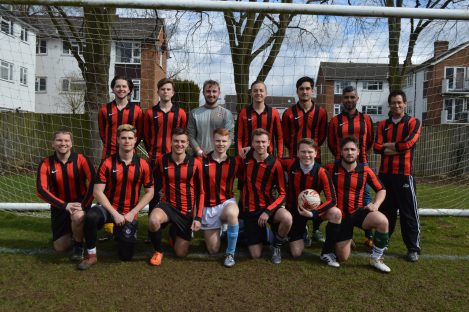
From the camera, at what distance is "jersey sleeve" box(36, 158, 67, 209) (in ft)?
12.4

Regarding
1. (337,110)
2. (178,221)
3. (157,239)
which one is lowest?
(157,239)

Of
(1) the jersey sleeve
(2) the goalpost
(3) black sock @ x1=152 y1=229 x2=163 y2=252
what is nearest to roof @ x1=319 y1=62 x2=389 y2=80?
(2) the goalpost

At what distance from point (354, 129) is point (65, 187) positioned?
296 centimetres

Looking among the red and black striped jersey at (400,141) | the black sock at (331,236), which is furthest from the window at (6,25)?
the red and black striped jersey at (400,141)

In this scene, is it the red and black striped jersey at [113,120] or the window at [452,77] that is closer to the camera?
the red and black striped jersey at [113,120]

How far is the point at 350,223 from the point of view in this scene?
377cm

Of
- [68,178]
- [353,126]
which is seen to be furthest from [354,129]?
[68,178]

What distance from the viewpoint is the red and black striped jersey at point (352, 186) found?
3.84 meters

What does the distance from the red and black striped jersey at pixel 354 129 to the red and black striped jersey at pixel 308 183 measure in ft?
1.85

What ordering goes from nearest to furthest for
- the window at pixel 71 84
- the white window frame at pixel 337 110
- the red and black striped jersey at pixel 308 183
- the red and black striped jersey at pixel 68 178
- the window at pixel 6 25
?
the red and black striped jersey at pixel 308 183
the red and black striped jersey at pixel 68 178
the white window frame at pixel 337 110
the window at pixel 6 25
the window at pixel 71 84

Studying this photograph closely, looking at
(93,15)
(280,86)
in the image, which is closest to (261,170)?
(280,86)

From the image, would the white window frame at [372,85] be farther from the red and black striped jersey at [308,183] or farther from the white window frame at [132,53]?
the white window frame at [132,53]

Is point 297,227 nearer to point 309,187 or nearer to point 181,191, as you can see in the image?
point 309,187

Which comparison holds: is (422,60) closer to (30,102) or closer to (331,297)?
(331,297)
